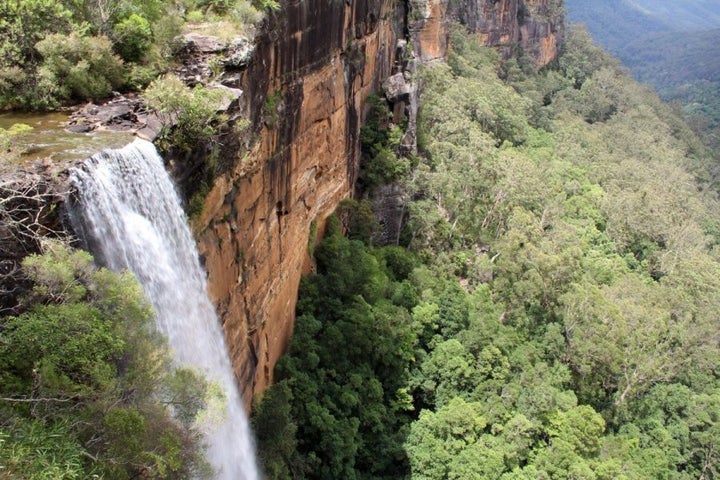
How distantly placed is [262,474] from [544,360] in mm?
15045

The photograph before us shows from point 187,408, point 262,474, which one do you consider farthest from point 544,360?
point 187,408

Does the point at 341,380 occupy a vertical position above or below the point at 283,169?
below

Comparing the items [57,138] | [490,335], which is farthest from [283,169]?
[490,335]

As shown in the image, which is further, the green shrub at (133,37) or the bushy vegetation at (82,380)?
the green shrub at (133,37)

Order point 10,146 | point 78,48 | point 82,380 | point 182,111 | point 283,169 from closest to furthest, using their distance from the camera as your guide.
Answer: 1. point 82,380
2. point 10,146
3. point 182,111
4. point 78,48
5. point 283,169

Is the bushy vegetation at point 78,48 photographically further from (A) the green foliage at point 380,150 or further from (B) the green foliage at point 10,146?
(A) the green foliage at point 380,150

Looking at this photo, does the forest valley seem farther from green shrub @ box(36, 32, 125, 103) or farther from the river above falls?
the river above falls

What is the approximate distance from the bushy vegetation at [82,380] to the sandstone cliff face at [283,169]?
187 inches

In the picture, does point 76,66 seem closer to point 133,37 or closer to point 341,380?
point 133,37

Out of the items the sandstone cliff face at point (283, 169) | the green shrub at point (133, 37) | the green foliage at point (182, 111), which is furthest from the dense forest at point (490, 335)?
the green shrub at point (133, 37)

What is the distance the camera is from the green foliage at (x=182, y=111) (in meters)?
11.6

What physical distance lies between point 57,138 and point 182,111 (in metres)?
2.35

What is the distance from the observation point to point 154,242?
35.8ft

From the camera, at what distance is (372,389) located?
21.0m
